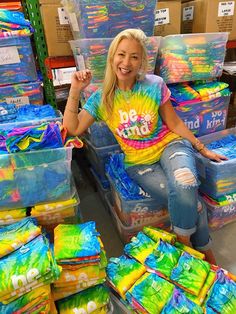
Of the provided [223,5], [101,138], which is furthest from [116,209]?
[223,5]

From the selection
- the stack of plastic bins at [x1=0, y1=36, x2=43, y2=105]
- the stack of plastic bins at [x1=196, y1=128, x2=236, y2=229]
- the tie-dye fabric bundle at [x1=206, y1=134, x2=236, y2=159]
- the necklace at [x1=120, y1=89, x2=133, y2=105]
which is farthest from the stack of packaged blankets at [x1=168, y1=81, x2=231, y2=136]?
the stack of plastic bins at [x1=0, y1=36, x2=43, y2=105]

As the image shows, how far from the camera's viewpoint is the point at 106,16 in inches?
56.7

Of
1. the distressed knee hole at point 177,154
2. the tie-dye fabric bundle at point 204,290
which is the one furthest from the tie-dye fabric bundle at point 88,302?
the distressed knee hole at point 177,154

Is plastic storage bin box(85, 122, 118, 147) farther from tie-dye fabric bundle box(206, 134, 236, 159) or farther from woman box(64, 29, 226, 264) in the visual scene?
tie-dye fabric bundle box(206, 134, 236, 159)

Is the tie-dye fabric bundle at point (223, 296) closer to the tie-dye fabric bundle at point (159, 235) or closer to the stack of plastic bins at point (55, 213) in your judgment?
the tie-dye fabric bundle at point (159, 235)

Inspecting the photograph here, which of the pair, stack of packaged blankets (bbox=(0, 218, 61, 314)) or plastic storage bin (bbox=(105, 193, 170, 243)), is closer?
stack of packaged blankets (bbox=(0, 218, 61, 314))

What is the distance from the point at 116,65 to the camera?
4.14 feet

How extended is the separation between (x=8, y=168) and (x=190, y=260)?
32.9 inches

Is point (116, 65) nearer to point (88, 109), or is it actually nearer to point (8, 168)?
point (88, 109)

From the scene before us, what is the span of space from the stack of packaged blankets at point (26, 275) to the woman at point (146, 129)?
0.55m

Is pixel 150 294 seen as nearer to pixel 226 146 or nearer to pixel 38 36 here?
pixel 226 146

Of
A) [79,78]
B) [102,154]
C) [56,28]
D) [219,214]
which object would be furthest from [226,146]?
[56,28]

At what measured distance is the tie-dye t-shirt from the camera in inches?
52.7

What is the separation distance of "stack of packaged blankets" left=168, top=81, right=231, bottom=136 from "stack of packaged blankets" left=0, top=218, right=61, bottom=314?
116cm
